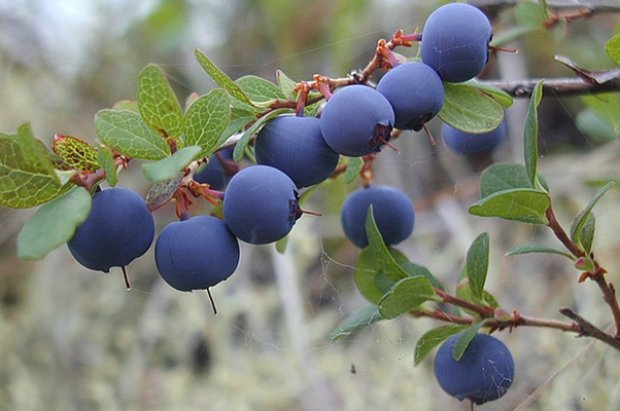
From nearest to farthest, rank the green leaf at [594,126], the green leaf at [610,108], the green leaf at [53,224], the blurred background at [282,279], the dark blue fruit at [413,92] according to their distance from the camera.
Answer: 1. the green leaf at [53,224]
2. the dark blue fruit at [413,92]
3. the green leaf at [610,108]
4. the green leaf at [594,126]
5. the blurred background at [282,279]

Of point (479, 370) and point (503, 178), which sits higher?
point (503, 178)

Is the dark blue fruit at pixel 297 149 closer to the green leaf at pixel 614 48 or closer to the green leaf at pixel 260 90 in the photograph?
the green leaf at pixel 260 90

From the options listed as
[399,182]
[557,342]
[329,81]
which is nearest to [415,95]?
[329,81]

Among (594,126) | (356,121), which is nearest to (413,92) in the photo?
(356,121)

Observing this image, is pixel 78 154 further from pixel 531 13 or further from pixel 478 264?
pixel 531 13

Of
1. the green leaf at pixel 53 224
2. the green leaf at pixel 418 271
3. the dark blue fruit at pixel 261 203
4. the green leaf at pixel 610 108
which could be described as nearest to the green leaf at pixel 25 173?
the green leaf at pixel 53 224

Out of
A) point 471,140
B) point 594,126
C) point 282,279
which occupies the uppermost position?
point 471,140

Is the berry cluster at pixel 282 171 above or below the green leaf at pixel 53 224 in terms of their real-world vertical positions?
below

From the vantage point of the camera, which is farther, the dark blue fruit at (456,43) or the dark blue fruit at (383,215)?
the dark blue fruit at (383,215)
